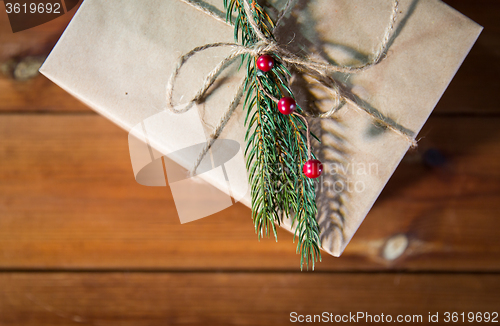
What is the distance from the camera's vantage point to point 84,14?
50 centimetres

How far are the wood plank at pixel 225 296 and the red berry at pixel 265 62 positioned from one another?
0.40 meters

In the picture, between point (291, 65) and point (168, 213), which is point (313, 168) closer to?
point (291, 65)

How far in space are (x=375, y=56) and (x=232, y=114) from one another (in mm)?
242

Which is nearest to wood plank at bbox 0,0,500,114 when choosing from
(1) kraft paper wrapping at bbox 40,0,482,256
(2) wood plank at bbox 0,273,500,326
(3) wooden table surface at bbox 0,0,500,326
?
(3) wooden table surface at bbox 0,0,500,326

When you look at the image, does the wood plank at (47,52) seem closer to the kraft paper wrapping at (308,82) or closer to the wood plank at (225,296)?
the kraft paper wrapping at (308,82)

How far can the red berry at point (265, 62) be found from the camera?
40 centimetres

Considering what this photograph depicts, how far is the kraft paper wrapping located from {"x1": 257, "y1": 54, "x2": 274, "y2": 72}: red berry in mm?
87

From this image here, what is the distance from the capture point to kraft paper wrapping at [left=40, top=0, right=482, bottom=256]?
471mm

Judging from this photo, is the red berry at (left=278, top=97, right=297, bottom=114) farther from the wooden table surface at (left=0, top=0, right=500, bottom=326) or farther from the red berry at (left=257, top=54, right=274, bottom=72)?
the wooden table surface at (left=0, top=0, right=500, bottom=326)

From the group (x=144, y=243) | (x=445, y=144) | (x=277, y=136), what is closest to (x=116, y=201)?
(x=144, y=243)

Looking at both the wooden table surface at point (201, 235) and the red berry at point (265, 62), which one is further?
the wooden table surface at point (201, 235)

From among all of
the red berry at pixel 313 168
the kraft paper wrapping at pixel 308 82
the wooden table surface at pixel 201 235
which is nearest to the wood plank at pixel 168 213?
the wooden table surface at pixel 201 235

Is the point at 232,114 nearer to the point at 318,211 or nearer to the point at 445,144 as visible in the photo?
the point at 318,211

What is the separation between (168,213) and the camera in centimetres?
61
